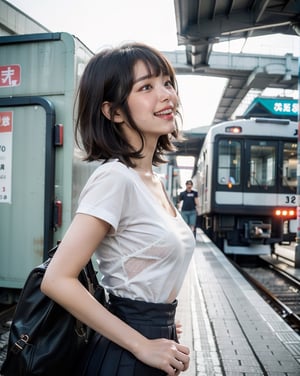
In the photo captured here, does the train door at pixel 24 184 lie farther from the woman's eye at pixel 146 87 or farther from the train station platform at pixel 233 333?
the woman's eye at pixel 146 87

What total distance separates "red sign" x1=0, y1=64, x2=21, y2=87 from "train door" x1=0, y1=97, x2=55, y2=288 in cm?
16

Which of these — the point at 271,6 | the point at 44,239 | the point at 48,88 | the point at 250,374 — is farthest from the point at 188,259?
the point at 271,6

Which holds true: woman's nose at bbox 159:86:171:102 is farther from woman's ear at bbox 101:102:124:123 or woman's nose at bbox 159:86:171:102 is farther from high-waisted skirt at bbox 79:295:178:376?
high-waisted skirt at bbox 79:295:178:376

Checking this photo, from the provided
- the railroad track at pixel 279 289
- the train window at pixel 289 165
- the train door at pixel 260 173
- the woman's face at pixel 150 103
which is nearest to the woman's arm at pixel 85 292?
the woman's face at pixel 150 103

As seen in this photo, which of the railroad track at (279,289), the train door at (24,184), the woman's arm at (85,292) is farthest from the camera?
the railroad track at (279,289)

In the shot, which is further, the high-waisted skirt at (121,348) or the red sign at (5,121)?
the red sign at (5,121)

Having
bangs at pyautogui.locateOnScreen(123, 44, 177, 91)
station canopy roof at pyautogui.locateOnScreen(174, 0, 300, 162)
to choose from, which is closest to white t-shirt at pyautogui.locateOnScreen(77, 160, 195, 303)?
bangs at pyautogui.locateOnScreen(123, 44, 177, 91)

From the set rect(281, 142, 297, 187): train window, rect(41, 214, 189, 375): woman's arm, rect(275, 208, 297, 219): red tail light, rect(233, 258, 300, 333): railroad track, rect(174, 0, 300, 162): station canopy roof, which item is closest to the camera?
rect(41, 214, 189, 375): woman's arm

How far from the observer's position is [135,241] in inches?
44.4

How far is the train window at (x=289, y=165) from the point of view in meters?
9.59

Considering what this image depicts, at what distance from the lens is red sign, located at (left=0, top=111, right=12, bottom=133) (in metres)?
3.87

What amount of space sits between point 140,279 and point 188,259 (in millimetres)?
203

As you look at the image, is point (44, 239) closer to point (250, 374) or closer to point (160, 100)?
point (250, 374)

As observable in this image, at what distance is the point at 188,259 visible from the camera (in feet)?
4.16
